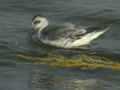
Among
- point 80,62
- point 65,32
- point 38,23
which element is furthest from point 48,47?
point 80,62

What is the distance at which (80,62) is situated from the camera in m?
9.20

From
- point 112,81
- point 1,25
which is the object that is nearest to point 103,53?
point 112,81

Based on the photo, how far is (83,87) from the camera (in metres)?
7.73

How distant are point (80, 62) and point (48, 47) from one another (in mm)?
2163

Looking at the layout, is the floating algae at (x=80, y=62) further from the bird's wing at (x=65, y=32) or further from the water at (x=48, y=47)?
the bird's wing at (x=65, y=32)

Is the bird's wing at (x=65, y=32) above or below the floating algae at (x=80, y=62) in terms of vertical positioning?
above

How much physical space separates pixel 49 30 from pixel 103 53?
199cm

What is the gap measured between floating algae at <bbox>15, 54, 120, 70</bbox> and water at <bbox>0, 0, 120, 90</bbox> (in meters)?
0.23

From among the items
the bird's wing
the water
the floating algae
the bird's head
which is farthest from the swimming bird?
the floating algae

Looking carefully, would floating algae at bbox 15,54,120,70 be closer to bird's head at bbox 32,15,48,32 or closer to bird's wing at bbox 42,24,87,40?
bird's wing at bbox 42,24,87,40

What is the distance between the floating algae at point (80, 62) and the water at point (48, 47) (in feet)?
0.76

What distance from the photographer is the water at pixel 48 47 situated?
8.00 metres

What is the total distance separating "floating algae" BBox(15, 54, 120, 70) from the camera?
8.95 meters

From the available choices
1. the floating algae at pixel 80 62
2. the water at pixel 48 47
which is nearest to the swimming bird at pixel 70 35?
the water at pixel 48 47
